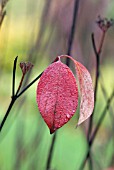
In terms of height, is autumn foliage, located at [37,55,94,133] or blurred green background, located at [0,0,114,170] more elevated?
autumn foliage, located at [37,55,94,133]

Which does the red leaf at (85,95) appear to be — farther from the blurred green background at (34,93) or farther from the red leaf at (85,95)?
the blurred green background at (34,93)

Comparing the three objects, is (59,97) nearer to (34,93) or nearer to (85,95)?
(85,95)

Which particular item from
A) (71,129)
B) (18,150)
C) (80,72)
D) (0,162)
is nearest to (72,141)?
(71,129)

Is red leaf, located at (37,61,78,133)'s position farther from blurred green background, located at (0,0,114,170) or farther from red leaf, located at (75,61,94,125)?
blurred green background, located at (0,0,114,170)

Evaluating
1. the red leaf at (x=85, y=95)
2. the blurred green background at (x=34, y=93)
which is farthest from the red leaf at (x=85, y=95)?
the blurred green background at (x=34, y=93)

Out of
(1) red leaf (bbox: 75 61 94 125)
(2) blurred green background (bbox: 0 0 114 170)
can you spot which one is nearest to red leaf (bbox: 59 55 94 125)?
(1) red leaf (bbox: 75 61 94 125)

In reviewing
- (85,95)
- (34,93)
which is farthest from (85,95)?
(34,93)

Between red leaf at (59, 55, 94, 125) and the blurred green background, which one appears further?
the blurred green background
